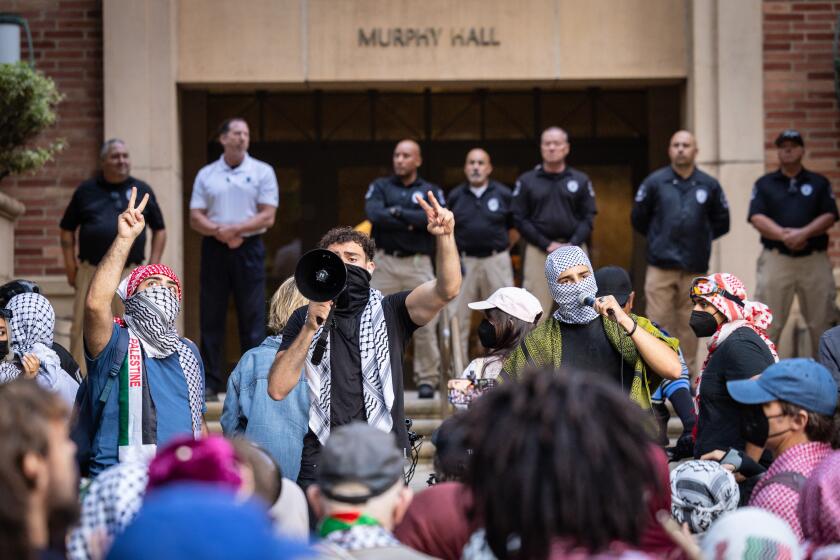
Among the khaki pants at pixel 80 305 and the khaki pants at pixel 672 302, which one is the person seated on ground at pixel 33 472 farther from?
the khaki pants at pixel 672 302

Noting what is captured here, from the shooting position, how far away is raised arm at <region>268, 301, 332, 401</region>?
5.46 metres

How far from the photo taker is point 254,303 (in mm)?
10445

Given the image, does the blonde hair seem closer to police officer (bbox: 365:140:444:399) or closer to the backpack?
the backpack

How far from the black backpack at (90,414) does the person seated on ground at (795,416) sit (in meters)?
2.77

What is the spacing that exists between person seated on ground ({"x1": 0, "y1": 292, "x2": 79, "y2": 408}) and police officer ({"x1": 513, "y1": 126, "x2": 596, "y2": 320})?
16.2 ft

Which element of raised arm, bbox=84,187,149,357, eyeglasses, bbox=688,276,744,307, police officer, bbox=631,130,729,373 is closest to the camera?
raised arm, bbox=84,187,149,357

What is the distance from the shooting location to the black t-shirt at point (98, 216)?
10445 millimetres

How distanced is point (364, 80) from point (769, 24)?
12.8 feet

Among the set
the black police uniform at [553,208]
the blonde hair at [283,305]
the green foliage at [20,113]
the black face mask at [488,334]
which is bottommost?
the black face mask at [488,334]

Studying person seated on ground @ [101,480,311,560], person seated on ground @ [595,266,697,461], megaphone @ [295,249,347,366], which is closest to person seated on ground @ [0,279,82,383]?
megaphone @ [295,249,347,366]

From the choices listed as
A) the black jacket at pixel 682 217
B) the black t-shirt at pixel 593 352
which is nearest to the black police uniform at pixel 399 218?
the black jacket at pixel 682 217

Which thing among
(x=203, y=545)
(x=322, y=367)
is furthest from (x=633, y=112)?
(x=203, y=545)

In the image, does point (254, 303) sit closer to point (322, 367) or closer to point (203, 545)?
point (322, 367)

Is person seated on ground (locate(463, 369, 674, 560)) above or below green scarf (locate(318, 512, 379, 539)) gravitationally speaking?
above
